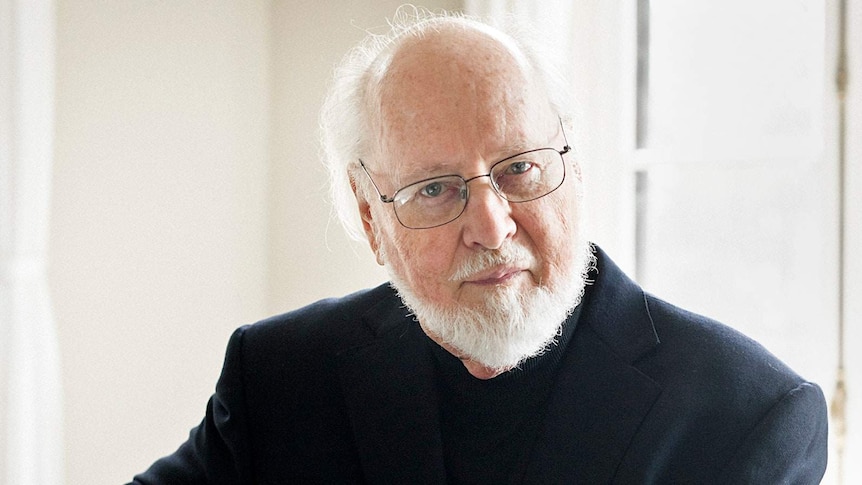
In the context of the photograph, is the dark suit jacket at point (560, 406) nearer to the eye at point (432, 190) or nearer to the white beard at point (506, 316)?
the white beard at point (506, 316)

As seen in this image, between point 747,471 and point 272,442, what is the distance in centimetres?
81

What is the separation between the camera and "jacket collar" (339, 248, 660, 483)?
4.03 ft

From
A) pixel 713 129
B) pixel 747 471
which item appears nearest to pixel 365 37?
pixel 713 129

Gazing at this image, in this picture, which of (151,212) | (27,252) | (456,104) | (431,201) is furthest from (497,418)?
(151,212)

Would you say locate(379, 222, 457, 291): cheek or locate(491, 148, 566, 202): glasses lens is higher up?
locate(491, 148, 566, 202): glasses lens

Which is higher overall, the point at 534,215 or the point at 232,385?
the point at 534,215

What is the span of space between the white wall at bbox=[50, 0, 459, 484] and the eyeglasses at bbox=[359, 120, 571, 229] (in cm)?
141

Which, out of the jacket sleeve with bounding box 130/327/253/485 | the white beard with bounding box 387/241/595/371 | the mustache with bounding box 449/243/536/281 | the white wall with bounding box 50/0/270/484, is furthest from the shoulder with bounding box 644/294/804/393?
the white wall with bounding box 50/0/270/484

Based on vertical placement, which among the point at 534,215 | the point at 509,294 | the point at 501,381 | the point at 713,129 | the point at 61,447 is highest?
the point at 713,129

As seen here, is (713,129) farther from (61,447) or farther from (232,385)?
(61,447)

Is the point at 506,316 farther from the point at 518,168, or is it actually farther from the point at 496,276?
the point at 518,168

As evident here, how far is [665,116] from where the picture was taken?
7.15ft

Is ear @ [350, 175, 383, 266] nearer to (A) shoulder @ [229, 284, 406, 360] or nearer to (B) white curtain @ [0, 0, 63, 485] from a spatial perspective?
(A) shoulder @ [229, 284, 406, 360]

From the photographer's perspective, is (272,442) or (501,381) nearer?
(501,381)
